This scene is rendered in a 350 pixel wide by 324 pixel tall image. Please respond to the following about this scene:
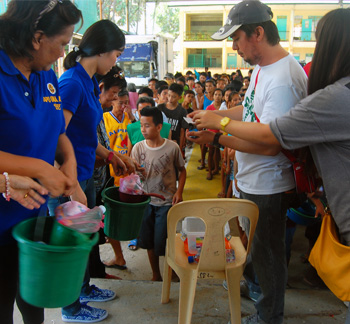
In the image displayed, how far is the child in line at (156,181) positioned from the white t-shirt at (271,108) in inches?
47.0

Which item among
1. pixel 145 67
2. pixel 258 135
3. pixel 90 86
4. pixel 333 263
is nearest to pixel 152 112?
pixel 90 86

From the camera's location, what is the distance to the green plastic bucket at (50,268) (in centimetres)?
129

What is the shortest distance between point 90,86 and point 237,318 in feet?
6.00

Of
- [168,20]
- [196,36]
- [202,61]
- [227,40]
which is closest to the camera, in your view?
[227,40]

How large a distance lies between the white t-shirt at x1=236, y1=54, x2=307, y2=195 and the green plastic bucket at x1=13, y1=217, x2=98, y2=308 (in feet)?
3.78

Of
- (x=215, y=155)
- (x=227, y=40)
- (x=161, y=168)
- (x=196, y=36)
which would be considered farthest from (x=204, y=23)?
(x=161, y=168)

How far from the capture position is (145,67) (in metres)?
15.2

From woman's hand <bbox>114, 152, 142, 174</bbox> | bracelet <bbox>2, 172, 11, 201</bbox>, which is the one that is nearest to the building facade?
woman's hand <bbox>114, 152, 142, 174</bbox>

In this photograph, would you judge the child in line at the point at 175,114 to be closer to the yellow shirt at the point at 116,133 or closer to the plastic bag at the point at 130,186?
the yellow shirt at the point at 116,133

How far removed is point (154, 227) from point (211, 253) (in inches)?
50.5

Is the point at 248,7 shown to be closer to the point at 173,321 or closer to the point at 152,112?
the point at 152,112

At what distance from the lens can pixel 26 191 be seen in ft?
4.50

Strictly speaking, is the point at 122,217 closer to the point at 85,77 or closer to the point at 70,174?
the point at 70,174

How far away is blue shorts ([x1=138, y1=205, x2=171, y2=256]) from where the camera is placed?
10.7ft
